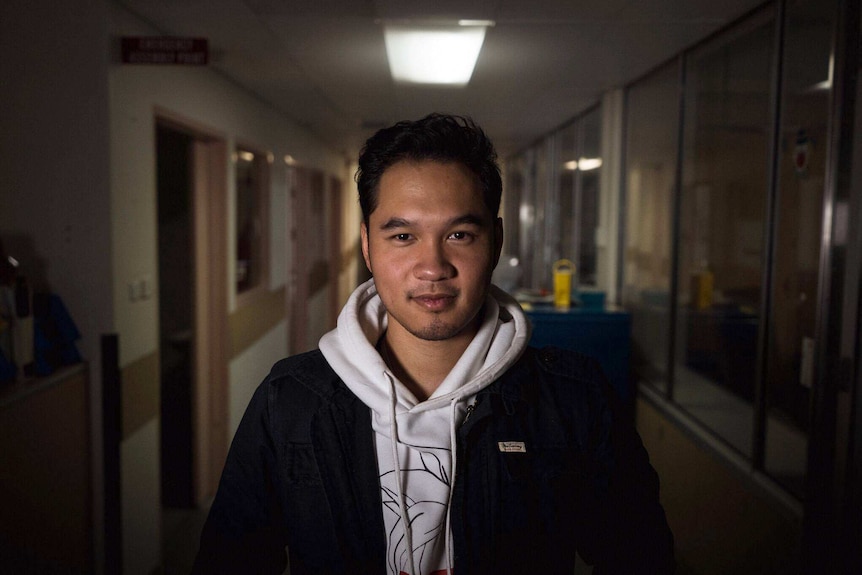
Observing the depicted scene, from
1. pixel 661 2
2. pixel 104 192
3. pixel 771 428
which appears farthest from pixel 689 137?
pixel 104 192

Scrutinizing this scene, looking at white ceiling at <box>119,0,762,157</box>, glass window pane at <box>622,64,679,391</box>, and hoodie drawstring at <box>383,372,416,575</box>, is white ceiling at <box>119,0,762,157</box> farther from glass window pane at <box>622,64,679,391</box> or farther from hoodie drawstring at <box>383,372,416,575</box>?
hoodie drawstring at <box>383,372,416,575</box>

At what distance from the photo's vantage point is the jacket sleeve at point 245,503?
1.24m

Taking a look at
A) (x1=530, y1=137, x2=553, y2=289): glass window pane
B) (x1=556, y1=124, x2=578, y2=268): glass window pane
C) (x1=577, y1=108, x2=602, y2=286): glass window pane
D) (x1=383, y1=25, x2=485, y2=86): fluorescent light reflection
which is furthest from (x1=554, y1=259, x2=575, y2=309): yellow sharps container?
(x1=530, y1=137, x2=553, y2=289): glass window pane

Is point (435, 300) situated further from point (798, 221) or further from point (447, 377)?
point (798, 221)

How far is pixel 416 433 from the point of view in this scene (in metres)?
1.25

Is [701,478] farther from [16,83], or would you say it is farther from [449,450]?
[16,83]

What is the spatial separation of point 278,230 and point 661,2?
390cm

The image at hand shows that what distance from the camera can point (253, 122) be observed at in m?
4.84

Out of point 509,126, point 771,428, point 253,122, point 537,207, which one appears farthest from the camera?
point 537,207

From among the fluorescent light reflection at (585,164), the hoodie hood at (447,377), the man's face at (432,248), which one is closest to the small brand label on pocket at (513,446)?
the hoodie hood at (447,377)

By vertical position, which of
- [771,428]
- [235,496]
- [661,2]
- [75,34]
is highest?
[661,2]

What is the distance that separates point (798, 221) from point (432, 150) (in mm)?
2237

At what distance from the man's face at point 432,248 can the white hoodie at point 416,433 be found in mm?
90

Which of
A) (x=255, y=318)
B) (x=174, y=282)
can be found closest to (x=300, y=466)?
(x=255, y=318)
